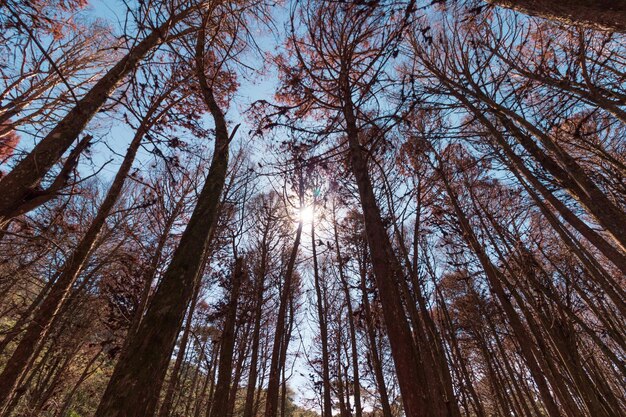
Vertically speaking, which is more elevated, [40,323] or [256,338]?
[256,338]

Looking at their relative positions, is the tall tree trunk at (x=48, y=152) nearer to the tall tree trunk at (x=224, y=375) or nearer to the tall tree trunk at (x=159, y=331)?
the tall tree trunk at (x=159, y=331)

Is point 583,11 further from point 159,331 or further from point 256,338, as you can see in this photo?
point 256,338

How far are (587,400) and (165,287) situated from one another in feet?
25.7

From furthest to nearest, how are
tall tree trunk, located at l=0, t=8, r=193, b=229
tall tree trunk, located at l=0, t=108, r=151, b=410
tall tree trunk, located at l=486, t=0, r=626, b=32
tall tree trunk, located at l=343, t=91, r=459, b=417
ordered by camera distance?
1. tall tree trunk, located at l=0, t=108, r=151, b=410
2. tall tree trunk, located at l=0, t=8, r=193, b=229
3. tall tree trunk, located at l=486, t=0, r=626, b=32
4. tall tree trunk, located at l=343, t=91, r=459, b=417

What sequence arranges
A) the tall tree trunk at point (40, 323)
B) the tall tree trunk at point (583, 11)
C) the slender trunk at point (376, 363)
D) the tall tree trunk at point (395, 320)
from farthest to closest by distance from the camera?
1. the slender trunk at point (376, 363)
2. the tall tree trunk at point (40, 323)
3. the tall tree trunk at point (583, 11)
4. the tall tree trunk at point (395, 320)

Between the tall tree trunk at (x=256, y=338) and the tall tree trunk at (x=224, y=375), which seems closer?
the tall tree trunk at (x=224, y=375)

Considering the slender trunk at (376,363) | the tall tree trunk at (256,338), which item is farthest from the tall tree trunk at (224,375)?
the slender trunk at (376,363)

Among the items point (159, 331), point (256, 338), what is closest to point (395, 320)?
point (159, 331)

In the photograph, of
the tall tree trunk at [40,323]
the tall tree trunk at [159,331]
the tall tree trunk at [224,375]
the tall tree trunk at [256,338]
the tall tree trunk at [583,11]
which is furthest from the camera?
the tall tree trunk at [256,338]

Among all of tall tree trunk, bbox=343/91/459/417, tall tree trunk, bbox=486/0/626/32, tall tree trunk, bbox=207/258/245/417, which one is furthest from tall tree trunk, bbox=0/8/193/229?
tall tree trunk, bbox=207/258/245/417

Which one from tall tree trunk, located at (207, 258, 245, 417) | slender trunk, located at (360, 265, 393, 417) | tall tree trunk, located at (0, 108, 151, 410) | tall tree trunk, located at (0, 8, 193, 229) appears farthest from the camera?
slender trunk, located at (360, 265, 393, 417)

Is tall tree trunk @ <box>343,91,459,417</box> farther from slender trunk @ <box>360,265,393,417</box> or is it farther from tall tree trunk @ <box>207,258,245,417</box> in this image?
slender trunk @ <box>360,265,393,417</box>

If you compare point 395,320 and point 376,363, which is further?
point 376,363

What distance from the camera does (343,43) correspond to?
4.63 meters
